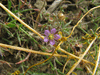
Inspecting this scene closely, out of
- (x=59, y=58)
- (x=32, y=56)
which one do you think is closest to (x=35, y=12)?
(x=32, y=56)

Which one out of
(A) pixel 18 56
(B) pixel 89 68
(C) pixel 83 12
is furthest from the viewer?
(C) pixel 83 12

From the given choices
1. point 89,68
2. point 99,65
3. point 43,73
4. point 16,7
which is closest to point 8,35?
point 16,7

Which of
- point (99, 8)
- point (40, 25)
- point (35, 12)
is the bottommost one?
point (40, 25)

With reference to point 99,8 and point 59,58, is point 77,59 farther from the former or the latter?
point 99,8

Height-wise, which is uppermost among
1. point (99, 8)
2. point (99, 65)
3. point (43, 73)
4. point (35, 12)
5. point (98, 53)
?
point (99, 8)

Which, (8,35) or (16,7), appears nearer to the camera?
(8,35)

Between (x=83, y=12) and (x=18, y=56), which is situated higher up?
(x=83, y=12)

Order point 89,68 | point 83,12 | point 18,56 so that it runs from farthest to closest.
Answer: point 83,12 < point 89,68 < point 18,56

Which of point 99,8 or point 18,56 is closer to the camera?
point 18,56

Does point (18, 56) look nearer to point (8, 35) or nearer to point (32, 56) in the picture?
point (32, 56)
